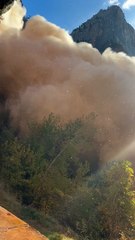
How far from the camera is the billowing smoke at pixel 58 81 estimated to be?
4916 cm

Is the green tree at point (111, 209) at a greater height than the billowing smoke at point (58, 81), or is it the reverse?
the billowing smoke at point (58, 81)

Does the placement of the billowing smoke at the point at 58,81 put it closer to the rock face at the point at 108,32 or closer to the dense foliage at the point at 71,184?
the dense foliage at the point at 71,184

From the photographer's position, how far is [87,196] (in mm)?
20766

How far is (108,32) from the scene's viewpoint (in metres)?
86.2

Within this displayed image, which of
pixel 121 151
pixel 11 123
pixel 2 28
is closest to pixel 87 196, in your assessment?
pixel 121 151

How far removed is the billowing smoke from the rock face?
2530 centimetres

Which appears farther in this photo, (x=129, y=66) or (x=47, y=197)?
(x=129, y=66)

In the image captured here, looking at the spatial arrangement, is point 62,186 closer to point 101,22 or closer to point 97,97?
point 97,97

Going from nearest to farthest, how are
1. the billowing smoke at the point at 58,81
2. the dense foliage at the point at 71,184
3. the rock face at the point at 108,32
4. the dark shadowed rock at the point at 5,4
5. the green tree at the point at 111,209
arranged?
the dark shadowed rock at the point at 5,4 → the green tree at the point at 111,209 → the dense foliage at the point at 71,184 → the billowing smoke at the point at 58,81 → the rock face at the point at 108,32

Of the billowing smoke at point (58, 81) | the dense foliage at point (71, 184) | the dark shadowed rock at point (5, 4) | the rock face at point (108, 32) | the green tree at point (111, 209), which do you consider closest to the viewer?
the dark shadowed rock at point (5, 4)

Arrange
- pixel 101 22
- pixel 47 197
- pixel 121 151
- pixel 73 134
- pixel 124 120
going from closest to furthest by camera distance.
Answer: pixel 47 197 < pixel 73 134 < pixel 121 151 < pixel 124 120 < pixel 101 22

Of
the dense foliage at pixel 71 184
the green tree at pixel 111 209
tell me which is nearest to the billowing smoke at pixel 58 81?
the dense foliage at pixel 71 184

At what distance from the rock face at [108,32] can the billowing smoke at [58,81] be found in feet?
83.0

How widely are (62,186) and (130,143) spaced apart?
2593 cm
